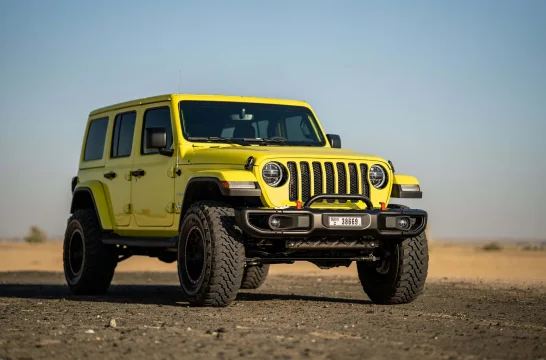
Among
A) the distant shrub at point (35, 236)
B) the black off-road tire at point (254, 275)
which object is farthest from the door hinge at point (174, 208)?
the distant shrub at point (35, 236)

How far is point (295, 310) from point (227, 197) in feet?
4.34

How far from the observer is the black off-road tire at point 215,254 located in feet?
30.4

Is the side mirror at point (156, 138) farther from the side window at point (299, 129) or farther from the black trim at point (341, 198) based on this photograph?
the black trim at point (341, 198)

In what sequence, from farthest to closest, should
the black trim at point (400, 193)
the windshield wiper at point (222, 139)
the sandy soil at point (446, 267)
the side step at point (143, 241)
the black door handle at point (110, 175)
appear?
the sandy soil at point (446, 267) < the black door handle at point (110, 175) < the windshield wiper at point (222, 139) < the side step at point (143, 241) < the black trim at point (400, 193)

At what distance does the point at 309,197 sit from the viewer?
31.8ft

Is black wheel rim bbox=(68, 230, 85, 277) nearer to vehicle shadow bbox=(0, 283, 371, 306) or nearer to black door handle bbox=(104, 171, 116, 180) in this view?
vehicle shadow bbox=(0, 283, 371, 306)

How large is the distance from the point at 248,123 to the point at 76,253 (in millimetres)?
3178

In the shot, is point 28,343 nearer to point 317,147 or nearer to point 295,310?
point 295,310

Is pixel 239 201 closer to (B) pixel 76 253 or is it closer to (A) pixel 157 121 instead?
(A) pixel 157 121

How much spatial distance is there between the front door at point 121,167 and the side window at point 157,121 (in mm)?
285

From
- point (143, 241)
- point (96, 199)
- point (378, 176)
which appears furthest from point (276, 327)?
point (96, 199)

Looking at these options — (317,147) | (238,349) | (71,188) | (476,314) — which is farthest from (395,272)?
(71,188)

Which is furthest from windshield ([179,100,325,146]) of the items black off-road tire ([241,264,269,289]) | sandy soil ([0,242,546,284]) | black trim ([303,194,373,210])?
sandy soil ([0,242,546,284])

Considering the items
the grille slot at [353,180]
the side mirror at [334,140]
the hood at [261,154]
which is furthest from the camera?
the side mirror at [334,140]
